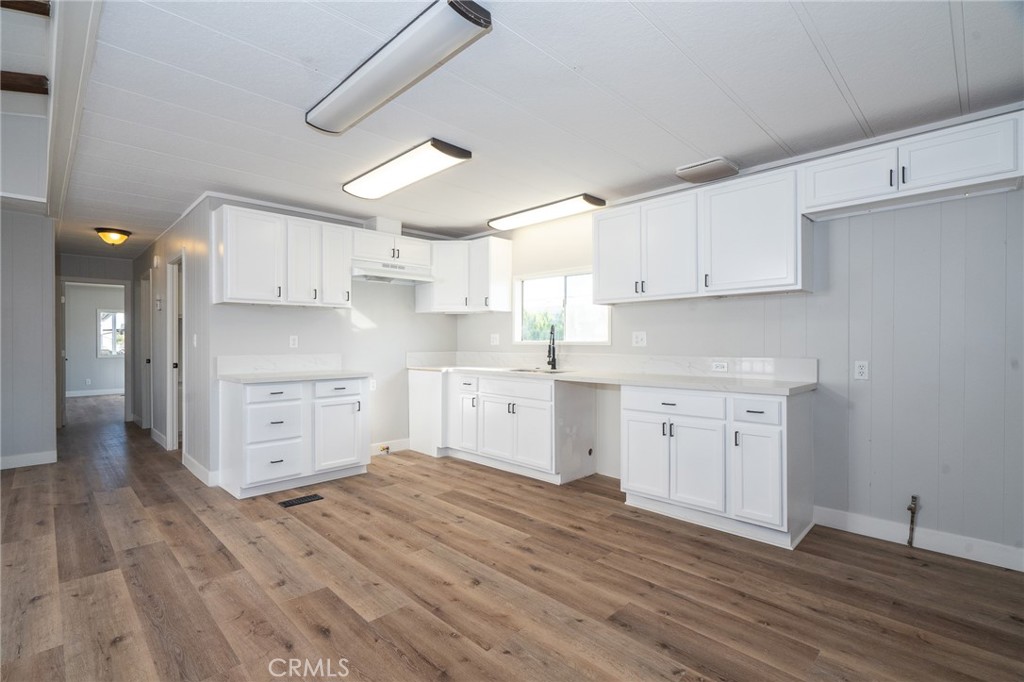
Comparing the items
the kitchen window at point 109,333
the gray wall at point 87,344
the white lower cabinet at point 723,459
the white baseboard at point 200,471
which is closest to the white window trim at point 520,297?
the white lower cabinet at point 723,459

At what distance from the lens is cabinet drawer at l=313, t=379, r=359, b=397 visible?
416 centimetres

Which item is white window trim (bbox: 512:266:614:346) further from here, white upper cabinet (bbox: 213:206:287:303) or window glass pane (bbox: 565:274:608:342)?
white upper cabinet (bbox: 213:206:287:303)

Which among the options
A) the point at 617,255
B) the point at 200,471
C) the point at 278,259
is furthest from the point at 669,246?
the point at 200,471

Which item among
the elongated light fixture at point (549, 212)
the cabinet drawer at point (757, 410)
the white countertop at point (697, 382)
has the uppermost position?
the elongated light fixture at point (549, 212)

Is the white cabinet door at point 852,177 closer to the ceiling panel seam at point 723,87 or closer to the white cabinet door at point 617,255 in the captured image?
the ceiling panel seam at point 723,87

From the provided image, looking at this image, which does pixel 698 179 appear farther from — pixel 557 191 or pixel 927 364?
pixel 927 364

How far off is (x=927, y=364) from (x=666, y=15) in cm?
251

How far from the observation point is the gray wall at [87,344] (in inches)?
416

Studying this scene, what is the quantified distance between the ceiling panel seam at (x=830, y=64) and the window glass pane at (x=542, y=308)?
2.65 meters

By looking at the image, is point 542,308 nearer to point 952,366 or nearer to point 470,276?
point 470,276

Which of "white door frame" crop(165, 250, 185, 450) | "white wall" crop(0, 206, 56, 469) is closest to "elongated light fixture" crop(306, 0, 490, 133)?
"white door frame" crop(165, 250, 185, 450)

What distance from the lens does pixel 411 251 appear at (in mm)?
5086

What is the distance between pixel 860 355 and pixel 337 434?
155 inches

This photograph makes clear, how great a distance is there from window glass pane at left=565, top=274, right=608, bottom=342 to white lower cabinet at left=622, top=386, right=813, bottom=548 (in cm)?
107
